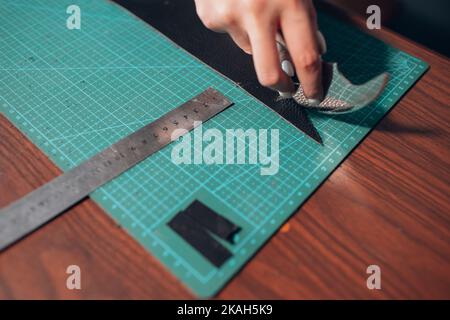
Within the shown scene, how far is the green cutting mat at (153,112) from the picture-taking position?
82 centimetres

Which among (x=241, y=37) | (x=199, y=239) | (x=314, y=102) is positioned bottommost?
(x=199, y=239)

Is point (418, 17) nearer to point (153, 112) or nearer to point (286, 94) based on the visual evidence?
point (286, 94)

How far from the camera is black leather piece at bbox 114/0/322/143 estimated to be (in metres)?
1.05

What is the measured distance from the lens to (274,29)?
0.87m

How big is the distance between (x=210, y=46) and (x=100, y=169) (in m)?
0.54

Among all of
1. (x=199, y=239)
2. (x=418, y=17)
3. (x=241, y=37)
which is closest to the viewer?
(x=199, y=239)

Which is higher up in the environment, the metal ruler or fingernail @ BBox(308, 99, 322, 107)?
fingernail @ BBox(308, 99, 322, 107)

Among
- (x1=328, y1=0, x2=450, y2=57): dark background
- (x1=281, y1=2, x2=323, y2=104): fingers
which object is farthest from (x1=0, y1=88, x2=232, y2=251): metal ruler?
(x1=328, y1=0, x2=450, y2=57): dark background

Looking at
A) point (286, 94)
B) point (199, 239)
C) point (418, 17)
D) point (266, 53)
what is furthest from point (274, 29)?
point (418, 17)

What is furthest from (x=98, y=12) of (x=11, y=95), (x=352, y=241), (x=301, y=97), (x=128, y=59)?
(x=352, y=241)

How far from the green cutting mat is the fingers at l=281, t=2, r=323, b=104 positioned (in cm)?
18

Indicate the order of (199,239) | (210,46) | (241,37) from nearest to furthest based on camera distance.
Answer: (199,239) → (241,37) → (210,46)

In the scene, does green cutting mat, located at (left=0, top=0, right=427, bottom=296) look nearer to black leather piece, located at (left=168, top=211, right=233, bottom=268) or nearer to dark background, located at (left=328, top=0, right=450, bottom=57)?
black leather piece, located at (left=168, top=211, right=233, bottom=268)

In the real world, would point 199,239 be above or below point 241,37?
below
